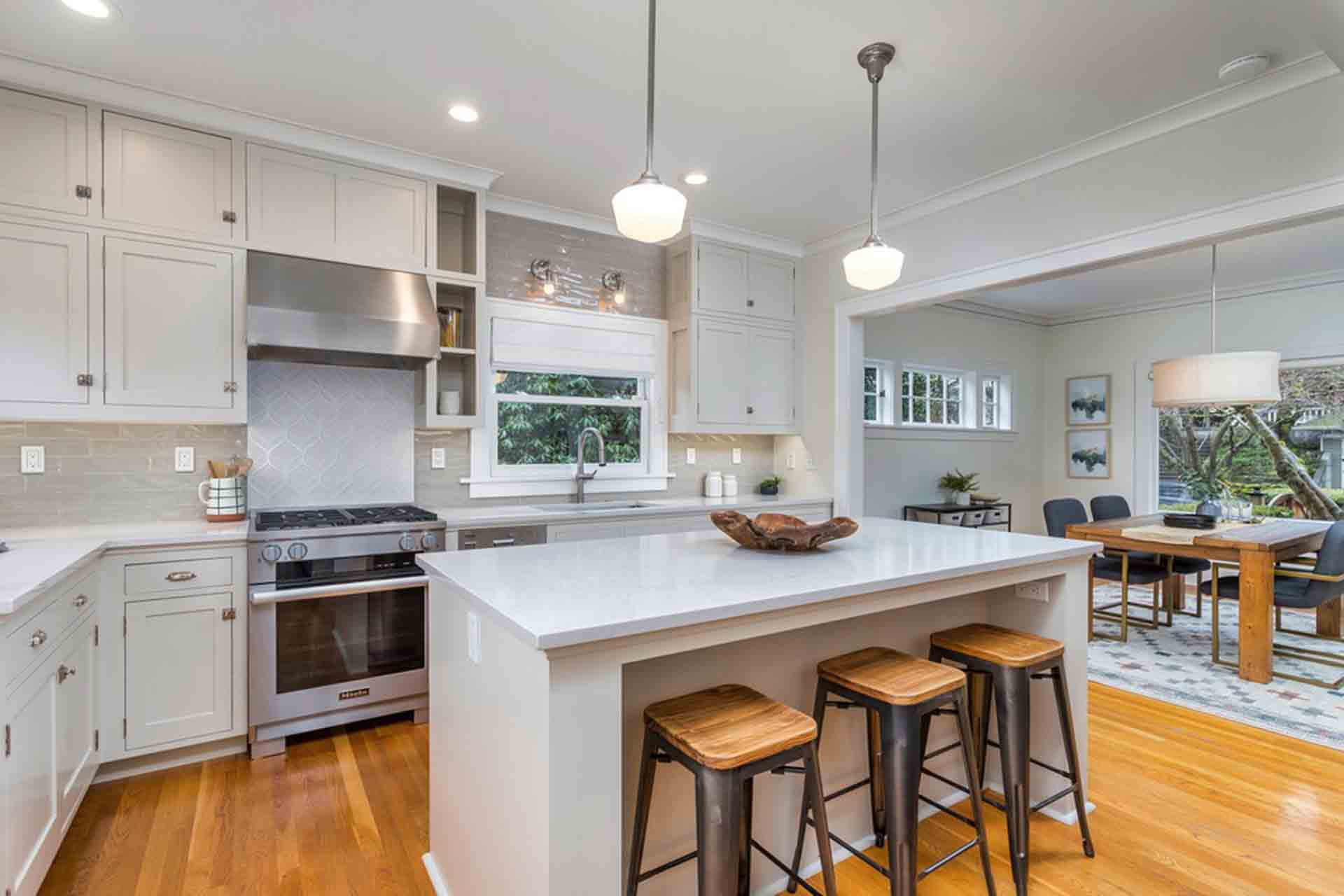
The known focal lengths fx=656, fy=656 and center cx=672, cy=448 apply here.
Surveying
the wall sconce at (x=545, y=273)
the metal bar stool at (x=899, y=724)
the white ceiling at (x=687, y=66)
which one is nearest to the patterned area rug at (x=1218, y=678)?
the metal bar stool at (x=899, y=724)

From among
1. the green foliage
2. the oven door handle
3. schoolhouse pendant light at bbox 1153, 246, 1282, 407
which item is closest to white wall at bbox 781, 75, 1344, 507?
schoolhouse pendant light at bbox 1153, 246, 1282, 407

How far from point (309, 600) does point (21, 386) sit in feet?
4.39

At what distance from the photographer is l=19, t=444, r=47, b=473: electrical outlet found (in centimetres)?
275

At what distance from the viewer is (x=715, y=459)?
4781 mm

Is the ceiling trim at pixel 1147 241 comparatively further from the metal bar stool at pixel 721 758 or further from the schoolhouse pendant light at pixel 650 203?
the metal bar stool at pixel 721 758

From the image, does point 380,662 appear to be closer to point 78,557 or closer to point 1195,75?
point 78,557

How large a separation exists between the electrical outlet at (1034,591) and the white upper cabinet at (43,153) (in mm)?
3884

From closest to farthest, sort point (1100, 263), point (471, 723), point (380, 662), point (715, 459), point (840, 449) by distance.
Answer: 1. point (471, 723)
2. point (380, 662)
3. point (1100, 263)
4. point (840, 449)
5. point (715, 459)

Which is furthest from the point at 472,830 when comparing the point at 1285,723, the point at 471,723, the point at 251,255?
the point at 1285,723

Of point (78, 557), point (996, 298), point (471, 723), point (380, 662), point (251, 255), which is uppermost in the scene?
point (996, 298)

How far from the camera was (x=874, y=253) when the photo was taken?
7.32 feet

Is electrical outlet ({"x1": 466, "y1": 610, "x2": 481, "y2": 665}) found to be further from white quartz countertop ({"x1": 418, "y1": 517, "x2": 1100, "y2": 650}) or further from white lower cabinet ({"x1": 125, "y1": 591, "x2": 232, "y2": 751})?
white lower cabinet ({"x1": 125, "y1": 591, "x2": 232, "y2": 751})

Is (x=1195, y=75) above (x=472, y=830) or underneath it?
above

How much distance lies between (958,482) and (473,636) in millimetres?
5456
